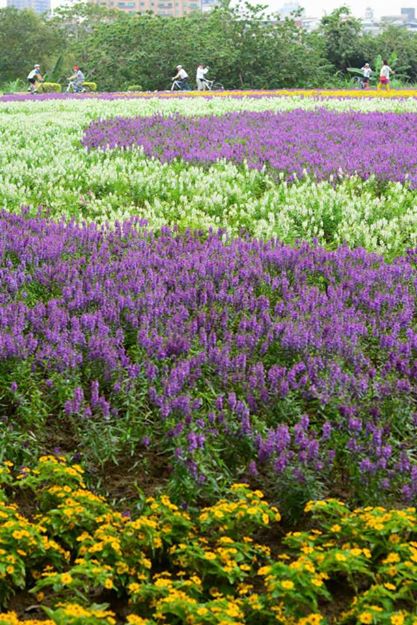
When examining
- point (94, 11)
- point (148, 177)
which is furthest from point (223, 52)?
point (94, 11)

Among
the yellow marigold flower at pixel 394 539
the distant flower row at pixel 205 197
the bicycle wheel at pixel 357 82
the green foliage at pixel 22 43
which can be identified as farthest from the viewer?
the green foliage at pixel 22 43

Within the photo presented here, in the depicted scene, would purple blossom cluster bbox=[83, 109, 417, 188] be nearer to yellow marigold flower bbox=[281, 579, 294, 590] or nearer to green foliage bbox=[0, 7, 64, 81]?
yellow marigold flower bbox=[281, 579, 294, 590]

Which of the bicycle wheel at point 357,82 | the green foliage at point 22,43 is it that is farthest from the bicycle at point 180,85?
the green foliage at point 22,43

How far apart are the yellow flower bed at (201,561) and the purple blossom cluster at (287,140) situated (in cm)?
859

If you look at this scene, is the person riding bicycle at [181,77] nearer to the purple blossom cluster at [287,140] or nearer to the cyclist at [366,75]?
the cyclist at [366,75]

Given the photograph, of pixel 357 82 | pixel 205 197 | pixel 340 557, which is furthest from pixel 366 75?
pixel 340 557

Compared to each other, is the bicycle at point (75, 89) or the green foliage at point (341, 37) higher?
the green foliage at point (341, 37)

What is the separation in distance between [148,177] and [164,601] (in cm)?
967

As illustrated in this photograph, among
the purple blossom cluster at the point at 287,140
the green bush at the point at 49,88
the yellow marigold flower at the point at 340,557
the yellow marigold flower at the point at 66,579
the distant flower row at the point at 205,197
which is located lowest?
the green bush at the point at 49,88

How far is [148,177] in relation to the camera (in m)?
12.7

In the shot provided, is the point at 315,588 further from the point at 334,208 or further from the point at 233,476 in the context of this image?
the point at 334,208

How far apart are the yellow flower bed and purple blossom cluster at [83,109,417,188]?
859 centimetres

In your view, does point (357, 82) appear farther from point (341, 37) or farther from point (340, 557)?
point (340, 557)

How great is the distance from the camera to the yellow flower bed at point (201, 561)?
3533 millimetres
